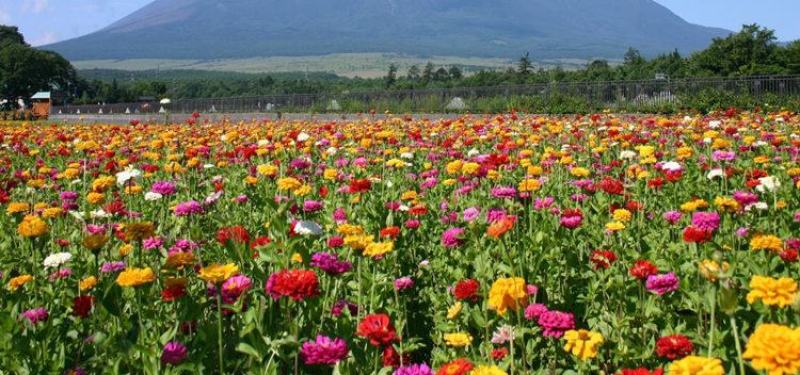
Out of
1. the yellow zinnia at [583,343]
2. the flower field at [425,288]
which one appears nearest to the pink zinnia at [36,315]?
the flower field at [425,288]

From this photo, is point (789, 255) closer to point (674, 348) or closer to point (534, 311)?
A: point (674, 348)

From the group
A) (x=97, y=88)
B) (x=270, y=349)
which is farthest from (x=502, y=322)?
(x=97, y=88)

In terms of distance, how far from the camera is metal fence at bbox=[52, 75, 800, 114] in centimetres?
2455

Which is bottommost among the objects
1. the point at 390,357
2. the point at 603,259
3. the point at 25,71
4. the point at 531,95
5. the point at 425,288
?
the point at 425,288

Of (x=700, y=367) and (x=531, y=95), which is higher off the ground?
(x=531, y=95)

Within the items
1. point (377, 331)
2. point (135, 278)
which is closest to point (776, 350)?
point (377, 331)

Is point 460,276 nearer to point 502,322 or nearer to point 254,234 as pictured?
point 502,322

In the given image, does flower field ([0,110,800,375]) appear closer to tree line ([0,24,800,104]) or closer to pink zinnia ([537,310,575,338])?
pink zinnia ([537,310,575,338])

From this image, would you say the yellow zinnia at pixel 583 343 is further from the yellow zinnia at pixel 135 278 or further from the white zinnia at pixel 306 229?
the yellow zinnia at pixel 135 278

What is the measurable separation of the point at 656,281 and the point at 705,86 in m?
24.2

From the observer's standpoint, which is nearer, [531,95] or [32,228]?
[32,228]

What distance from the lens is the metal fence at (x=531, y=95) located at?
24.5m

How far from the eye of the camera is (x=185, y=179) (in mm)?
6246

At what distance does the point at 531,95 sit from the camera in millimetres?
29328
